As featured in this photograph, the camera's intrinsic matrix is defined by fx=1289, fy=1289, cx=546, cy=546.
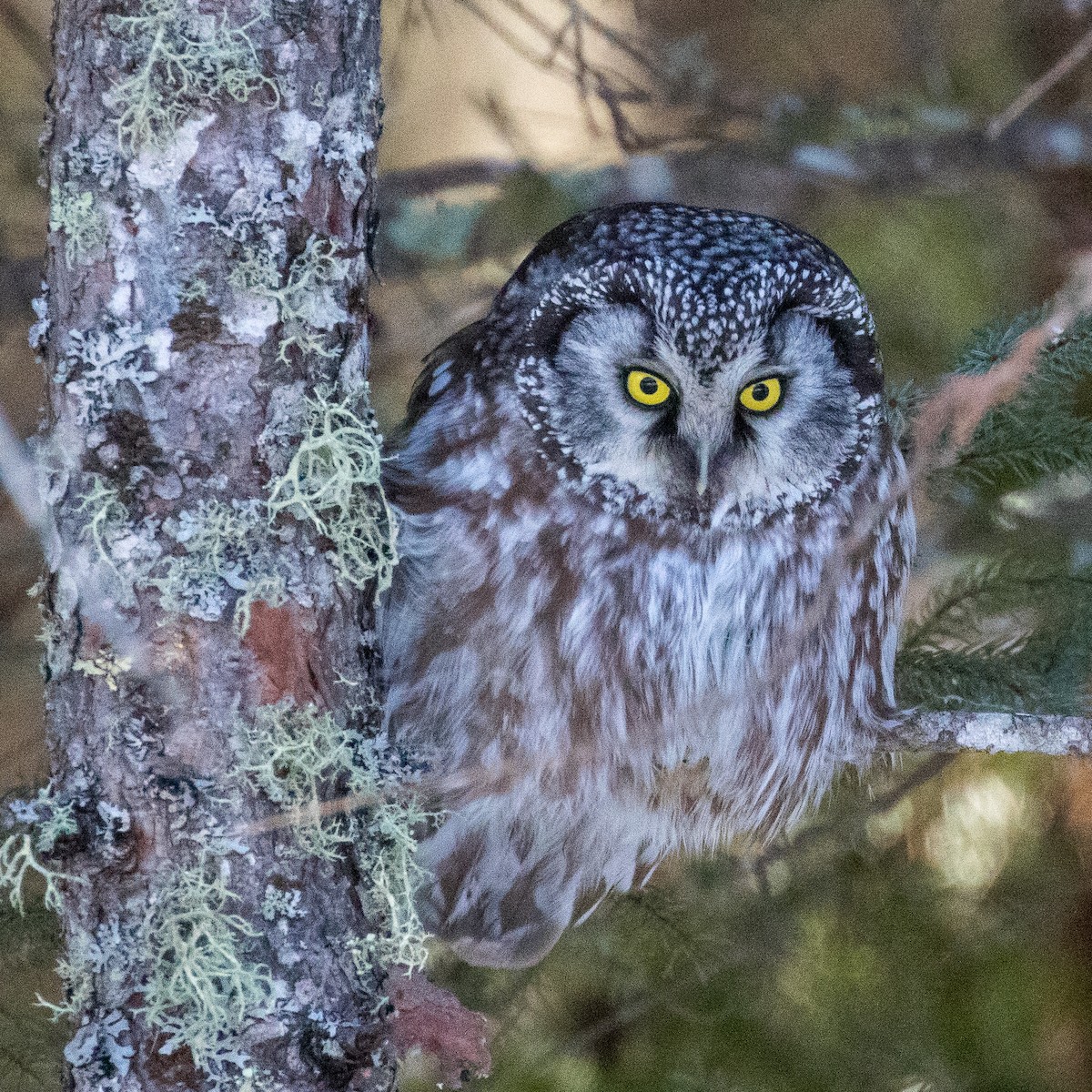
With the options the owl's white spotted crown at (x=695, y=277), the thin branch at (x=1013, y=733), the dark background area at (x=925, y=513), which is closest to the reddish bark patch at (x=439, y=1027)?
the dark background area at (x=925, y=513)

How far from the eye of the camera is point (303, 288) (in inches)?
60.9

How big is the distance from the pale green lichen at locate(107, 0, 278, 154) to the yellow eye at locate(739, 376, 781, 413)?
2.71ft

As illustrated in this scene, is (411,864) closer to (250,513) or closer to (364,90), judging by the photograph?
(250,513)

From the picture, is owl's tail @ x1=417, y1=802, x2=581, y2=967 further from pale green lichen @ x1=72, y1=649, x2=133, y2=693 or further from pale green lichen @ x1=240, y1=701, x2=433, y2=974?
pale green lichen @ x1=72, y1=649, x2=133, y2=693

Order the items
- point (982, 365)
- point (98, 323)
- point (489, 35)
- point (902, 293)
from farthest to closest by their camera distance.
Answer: point (489, 35) → point (902, 293) → point (982, 365) → point (98, 323)

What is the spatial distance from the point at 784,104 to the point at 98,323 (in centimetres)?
187

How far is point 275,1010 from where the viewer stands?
1519 mm

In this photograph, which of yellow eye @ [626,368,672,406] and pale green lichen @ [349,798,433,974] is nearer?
pale green lichen @ [349,798,433,974]

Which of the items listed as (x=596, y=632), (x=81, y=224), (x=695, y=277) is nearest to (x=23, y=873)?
(x=81, y=224)

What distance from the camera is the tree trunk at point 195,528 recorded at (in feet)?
4.89

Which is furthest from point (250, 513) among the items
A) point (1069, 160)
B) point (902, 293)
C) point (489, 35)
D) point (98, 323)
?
point (489, 35)

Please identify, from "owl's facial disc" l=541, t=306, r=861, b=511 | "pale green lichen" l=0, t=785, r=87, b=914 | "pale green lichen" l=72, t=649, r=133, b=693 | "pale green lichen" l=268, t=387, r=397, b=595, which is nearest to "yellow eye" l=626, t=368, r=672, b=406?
"owl's facial disc" l=541, t=306, r=861, b=511

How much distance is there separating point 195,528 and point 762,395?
2.91 feet

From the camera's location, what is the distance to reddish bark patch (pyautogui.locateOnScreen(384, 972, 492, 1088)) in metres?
1.62
